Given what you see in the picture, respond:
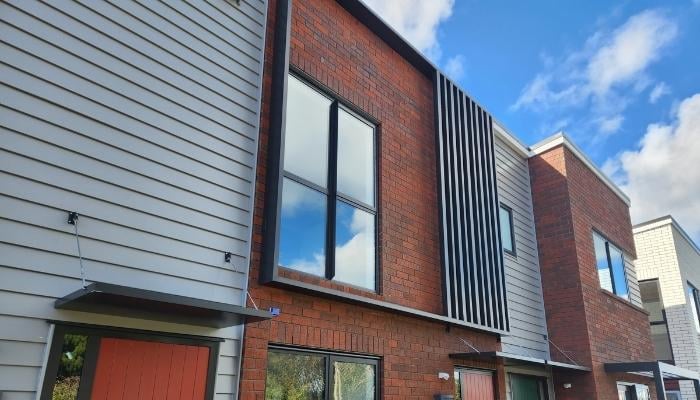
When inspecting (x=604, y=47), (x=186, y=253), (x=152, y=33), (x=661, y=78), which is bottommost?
(x=186, y=253)

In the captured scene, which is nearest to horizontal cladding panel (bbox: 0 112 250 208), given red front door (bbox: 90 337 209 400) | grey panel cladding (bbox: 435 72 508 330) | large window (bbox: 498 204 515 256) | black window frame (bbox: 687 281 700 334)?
red front door (bbox: 90 337 209 400)

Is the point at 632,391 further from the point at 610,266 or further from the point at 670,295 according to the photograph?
the point at 670,295

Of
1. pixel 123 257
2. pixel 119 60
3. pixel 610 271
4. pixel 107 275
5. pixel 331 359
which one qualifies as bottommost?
→ pixel 331 359

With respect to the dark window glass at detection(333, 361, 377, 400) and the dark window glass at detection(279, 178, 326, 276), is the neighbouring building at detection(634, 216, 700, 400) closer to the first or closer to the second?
the dark window glass at detection(333, 361, 377, 400)

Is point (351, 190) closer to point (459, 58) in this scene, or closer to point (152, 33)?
point (152, 33)

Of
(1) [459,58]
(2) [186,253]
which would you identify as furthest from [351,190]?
(1) [459,58]

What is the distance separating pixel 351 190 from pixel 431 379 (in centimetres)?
238

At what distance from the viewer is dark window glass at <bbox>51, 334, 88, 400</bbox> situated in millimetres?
3605

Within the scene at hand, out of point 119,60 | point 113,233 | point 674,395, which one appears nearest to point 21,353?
point 113,233

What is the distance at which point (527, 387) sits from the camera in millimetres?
8750

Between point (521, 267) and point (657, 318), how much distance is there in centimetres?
828

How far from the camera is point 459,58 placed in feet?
30.7

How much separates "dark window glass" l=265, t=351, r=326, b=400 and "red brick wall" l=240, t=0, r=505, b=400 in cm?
15

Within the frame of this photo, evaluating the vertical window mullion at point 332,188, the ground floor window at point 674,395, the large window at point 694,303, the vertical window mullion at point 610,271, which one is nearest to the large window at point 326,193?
the vertical window mullion at point 332,188
